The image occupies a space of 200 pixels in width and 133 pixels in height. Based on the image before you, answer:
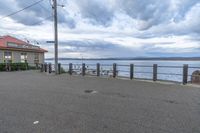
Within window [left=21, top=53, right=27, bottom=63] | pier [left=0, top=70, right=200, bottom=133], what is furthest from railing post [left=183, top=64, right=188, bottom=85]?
window [left=21, top=53, right=27, bottom=63]

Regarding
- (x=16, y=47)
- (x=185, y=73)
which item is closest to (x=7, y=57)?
(x=16, y=47)

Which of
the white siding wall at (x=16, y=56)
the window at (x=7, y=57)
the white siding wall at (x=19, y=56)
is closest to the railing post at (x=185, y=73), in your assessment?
the white siding wall at (x=19, y=56)

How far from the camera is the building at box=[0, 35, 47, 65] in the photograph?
898 inches

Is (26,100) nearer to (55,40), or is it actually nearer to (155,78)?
(155,78)

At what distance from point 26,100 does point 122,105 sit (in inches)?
115

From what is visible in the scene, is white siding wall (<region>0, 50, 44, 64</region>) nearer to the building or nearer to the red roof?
the building

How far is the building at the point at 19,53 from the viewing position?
2280 cm

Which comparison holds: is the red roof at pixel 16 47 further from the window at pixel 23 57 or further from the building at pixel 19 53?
the window at pixel 23 57

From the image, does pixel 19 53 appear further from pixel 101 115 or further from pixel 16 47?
pixel 101 115

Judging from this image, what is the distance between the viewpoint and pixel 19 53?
2459 cm

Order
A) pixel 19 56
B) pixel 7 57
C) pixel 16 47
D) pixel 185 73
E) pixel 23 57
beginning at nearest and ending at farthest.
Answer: pixel 185 73, pixel 7 57, pixel 16 47, pixel 19 56, pixel 23 57

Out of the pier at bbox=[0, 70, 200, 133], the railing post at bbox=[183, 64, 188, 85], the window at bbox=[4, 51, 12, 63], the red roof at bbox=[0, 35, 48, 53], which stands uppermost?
the red roof at bbox=[0, 35, 48, 53]

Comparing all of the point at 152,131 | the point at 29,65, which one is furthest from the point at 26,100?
the point at 29,65

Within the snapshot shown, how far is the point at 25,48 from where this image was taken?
25031 mm
